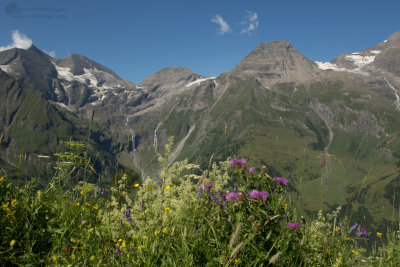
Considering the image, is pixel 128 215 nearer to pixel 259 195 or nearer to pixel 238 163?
pixel 238 163

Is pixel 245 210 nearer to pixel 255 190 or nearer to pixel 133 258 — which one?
pixel 255 190

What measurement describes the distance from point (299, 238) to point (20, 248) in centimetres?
416

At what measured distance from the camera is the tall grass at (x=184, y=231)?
3.50 metres

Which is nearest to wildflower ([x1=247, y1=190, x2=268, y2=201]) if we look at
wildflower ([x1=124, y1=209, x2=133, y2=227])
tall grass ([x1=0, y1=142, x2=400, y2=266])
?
tall grass ([x1=0, y1=142, x2=400, y2=266])

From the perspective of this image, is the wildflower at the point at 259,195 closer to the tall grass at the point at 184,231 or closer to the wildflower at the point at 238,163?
the tall grass at the point at 184,231

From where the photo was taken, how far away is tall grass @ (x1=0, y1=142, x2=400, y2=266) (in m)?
3.50

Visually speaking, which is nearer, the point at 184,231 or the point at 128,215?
the point at 184,231

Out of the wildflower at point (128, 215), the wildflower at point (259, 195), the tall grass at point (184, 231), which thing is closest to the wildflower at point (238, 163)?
the tall grass at point (184, 231)

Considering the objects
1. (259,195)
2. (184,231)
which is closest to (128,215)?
(184,231)

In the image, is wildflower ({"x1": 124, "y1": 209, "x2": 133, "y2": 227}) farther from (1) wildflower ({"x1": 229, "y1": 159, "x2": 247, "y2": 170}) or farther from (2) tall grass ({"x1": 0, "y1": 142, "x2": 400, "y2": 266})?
(1) wildflower ({"x1": 229, "y1": 159, "x2": 247, "y2": 170})

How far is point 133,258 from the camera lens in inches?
141

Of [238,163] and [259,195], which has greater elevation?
[238,163]

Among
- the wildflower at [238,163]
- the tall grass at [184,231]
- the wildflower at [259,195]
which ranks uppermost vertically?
the wildflower at [238,163]

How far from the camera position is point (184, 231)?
3.30 metres
